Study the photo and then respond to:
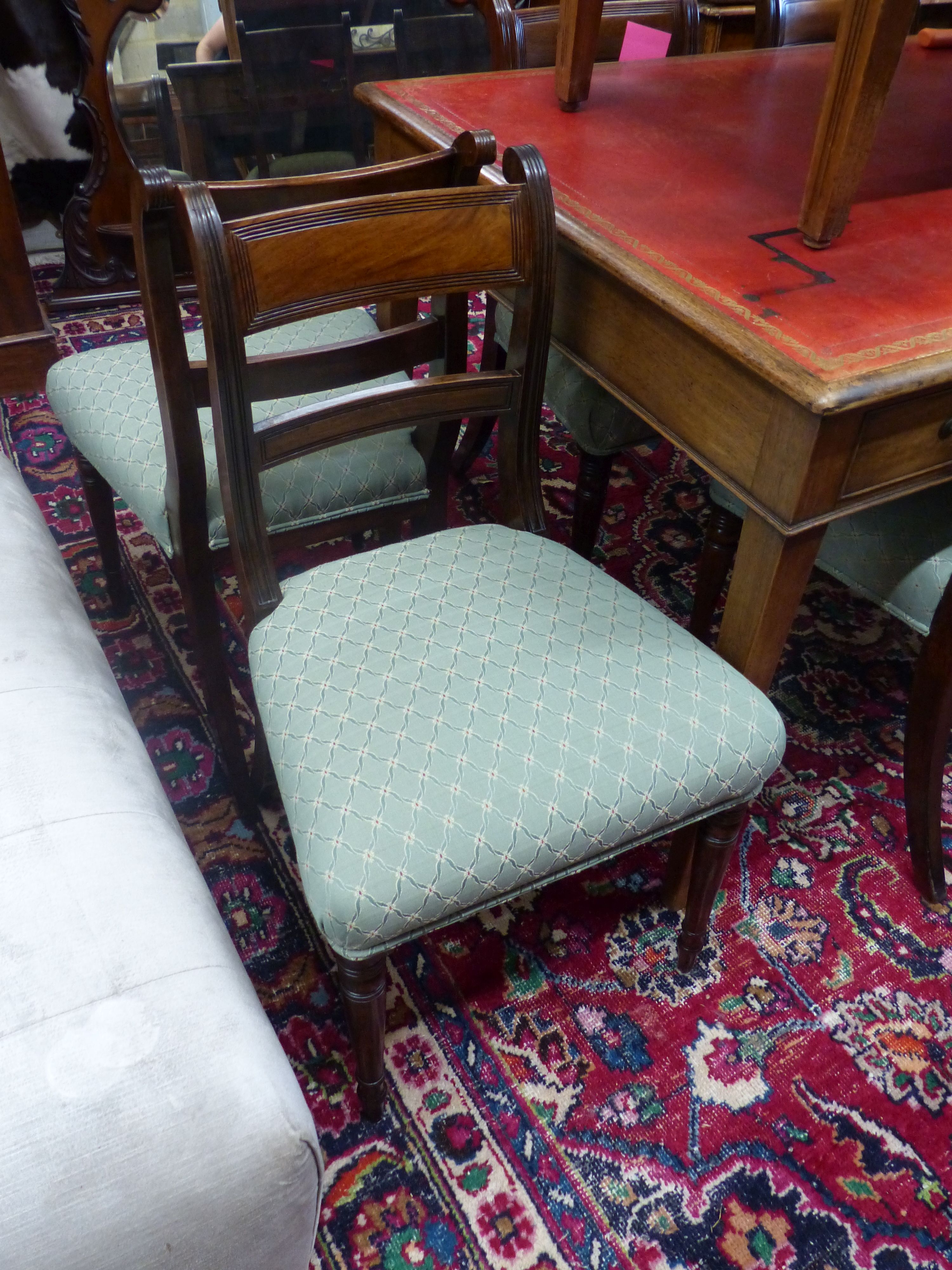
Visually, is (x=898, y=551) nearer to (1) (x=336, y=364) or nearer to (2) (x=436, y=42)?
(1) (x=336, y=364)

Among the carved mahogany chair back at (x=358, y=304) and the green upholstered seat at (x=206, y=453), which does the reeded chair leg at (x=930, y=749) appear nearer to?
the carved mahogany chair back at (x=358, y=304)

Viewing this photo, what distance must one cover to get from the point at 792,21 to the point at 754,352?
1.43m

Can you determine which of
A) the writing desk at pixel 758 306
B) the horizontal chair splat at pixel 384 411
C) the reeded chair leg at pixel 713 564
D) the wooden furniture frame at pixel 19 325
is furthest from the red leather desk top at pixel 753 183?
the wooden furniture frame at pixel 19 325

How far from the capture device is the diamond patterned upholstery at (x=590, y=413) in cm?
142

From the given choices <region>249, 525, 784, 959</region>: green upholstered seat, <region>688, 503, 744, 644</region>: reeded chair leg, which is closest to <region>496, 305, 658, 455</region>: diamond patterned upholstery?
<region>688, 503, 744, 644</region>: reeded chair leg

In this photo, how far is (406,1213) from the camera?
0.99 meters

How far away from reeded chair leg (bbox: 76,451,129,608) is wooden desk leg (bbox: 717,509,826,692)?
3.07 ft

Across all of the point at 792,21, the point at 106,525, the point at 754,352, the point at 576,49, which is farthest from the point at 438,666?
the point at 792,21

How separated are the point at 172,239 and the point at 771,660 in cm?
80

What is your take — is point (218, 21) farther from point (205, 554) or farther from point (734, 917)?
point (734, 917)

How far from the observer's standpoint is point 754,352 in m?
0.84

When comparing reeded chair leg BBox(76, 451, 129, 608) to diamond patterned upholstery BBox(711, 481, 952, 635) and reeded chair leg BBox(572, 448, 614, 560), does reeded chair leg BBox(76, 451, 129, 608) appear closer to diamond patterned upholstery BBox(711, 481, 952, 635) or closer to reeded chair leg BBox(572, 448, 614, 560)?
reeded chair leg BBox(572, 448, 614, 560)

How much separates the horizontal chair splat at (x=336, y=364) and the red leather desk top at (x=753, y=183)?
215 mm

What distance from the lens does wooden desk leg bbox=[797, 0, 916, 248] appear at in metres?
0.85
